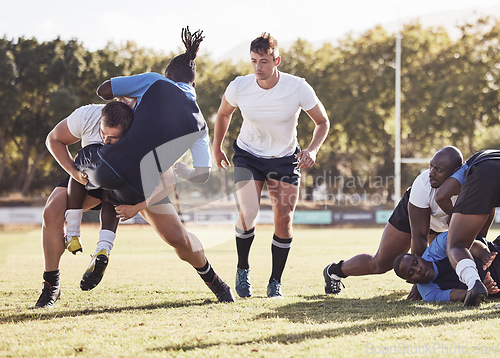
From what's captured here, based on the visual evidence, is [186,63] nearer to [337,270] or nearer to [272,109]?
[272,109]

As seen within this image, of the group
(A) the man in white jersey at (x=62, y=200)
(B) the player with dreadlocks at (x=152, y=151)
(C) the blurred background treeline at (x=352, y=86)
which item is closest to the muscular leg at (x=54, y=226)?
(A) the man in white jersey at (x=62, y=200)

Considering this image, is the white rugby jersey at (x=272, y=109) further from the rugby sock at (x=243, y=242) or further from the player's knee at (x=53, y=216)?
the player's knee at (x=53, y=216)

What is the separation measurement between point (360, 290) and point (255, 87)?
2441 mm

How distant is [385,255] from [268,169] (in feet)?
4.76

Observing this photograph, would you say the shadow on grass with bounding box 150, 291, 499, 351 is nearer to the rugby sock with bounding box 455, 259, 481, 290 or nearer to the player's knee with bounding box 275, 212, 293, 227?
the rugby sock with bounding box 455, 259, 481, 290

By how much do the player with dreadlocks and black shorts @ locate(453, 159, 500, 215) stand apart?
219cm

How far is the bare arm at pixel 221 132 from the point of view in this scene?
721 centimetres

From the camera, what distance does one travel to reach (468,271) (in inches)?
216

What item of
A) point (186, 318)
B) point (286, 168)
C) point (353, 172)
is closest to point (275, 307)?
point (186, 318)

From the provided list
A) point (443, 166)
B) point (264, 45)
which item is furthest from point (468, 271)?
point (264, 45)

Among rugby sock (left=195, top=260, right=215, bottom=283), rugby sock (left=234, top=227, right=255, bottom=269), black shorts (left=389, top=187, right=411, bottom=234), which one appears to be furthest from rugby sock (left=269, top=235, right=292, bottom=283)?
black shorts (left=389, top=187, right=411, bottom=234)

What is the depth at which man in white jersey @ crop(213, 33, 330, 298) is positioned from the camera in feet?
22.5

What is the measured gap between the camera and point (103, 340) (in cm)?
428

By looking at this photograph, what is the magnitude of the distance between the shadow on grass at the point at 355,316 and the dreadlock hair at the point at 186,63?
2155mm
